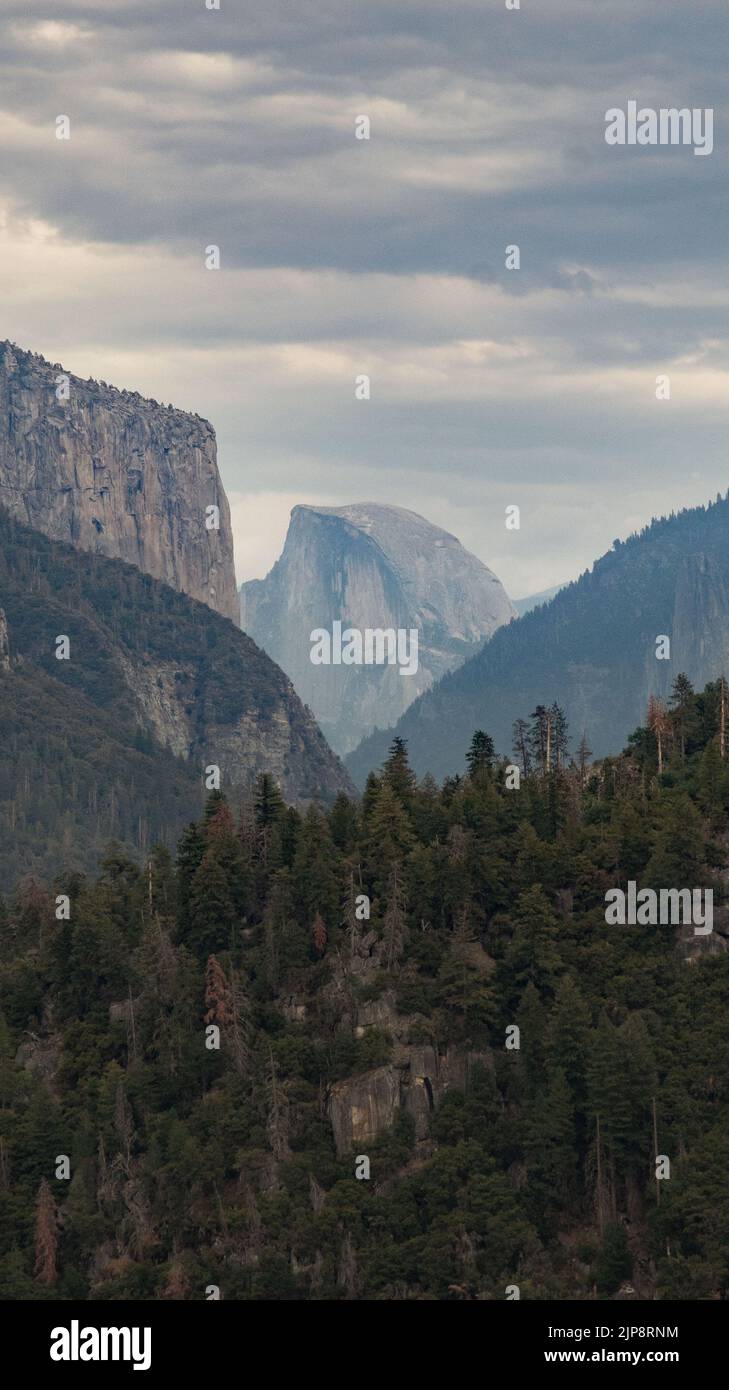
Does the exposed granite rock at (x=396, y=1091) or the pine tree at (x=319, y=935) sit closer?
the exposed granite rock at (x=396, y=1091)

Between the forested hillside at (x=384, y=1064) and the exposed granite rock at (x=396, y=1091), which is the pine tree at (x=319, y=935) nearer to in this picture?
the forested hillside at (x=384, y=1064)

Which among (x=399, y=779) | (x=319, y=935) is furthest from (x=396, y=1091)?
(x=399, y=779)

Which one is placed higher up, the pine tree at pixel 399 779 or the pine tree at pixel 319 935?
the pine tree at pixel 399 779

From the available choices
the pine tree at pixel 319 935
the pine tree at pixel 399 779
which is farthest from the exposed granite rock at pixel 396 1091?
the pine tree at pixel 399 779

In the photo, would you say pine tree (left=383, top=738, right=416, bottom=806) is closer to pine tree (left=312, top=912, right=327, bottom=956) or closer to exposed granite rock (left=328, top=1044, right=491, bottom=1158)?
pine tree (left=312, top=912, right=327, bottom=956)

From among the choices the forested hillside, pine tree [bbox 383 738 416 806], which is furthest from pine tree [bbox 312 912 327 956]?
pine tree [bbox 383 738 416 806]

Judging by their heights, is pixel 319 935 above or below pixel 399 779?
below

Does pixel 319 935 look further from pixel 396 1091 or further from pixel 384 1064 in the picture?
pixel 396 1091
